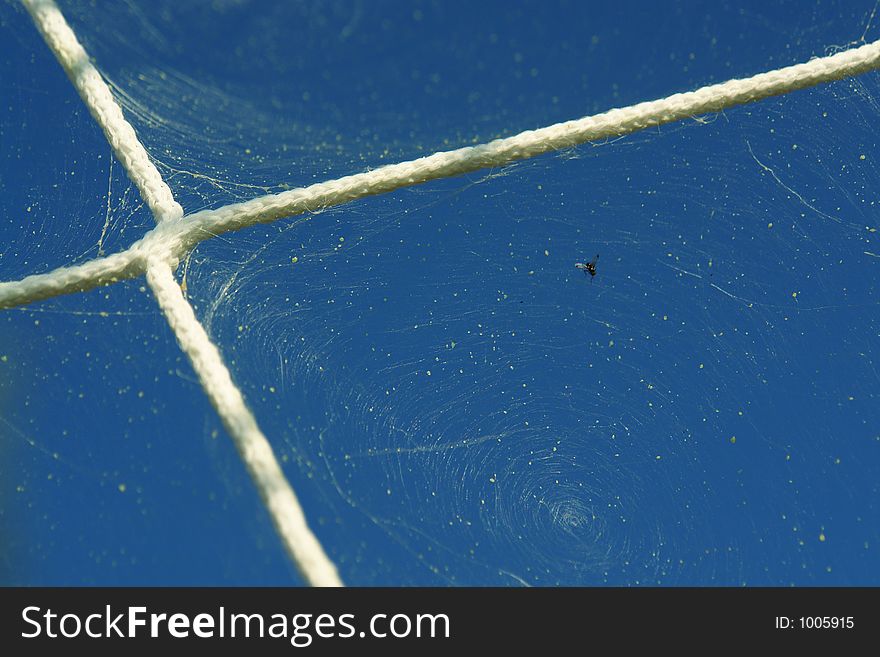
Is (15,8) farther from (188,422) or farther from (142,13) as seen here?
(188,422)

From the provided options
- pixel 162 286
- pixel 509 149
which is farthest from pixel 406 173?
pixel 162 286

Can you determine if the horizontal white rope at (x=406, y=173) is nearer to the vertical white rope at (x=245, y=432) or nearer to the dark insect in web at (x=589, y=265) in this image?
the vertical white rope at (x=245, y=432)

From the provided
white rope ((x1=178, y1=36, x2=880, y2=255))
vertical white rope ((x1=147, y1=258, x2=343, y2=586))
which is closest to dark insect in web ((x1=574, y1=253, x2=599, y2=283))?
white rope ((x1=178, y1=36, x2=880, y2=255))

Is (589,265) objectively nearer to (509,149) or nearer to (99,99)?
(509,149)

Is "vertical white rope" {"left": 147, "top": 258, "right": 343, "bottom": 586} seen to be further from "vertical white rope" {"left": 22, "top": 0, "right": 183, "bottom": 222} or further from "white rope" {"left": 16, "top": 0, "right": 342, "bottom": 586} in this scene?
"vertical white rope" {"left": 22, "top": 0, "right": 183, "bottom": 222}

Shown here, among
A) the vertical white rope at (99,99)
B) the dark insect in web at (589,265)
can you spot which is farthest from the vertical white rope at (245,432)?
the dark insect in web at (589,265)

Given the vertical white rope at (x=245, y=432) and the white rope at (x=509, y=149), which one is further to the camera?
the white rope at (x=509, y=149)
